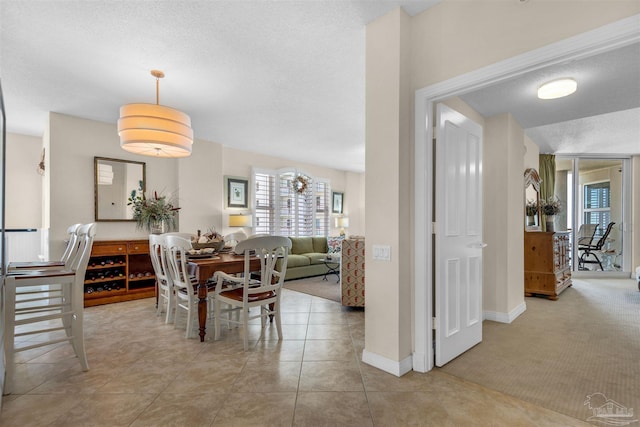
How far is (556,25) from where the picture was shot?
67.3 inches

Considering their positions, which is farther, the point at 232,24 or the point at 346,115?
the point at 346,115

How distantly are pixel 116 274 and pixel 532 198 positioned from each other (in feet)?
23.3

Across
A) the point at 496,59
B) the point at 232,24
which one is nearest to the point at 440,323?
the point at 496,59

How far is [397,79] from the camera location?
227cm

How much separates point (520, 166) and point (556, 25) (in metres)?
2.49

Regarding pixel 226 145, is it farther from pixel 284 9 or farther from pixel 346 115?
pixel 284 9

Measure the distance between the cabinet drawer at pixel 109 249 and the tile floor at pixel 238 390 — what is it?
1671 millimetres

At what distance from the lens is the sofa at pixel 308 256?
20.1ft

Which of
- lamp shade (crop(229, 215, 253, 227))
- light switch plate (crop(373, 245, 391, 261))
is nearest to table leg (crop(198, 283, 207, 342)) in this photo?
light switch plate (crop(373, 245, 391, 261))

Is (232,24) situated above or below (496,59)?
above

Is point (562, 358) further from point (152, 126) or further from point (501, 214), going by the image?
point (152, 126)

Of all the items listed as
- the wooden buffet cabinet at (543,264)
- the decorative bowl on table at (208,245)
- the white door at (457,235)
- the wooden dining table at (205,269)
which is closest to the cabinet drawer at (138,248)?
the decorative bowl on table at (208,245)

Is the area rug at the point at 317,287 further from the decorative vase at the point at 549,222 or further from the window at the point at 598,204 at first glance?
the window at the point at 598,204

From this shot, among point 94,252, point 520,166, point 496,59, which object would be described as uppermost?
point 496,59
